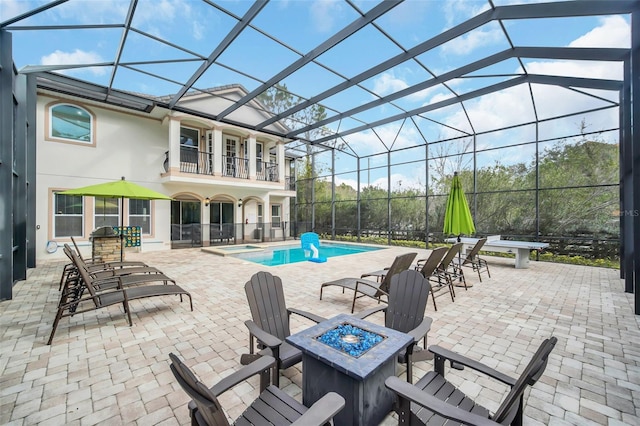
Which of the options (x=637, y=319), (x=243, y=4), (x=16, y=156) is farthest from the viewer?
(x=16, y=156)

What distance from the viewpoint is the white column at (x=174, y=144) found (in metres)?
11.4

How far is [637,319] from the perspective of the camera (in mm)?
4105

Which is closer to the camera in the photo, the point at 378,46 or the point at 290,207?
the point at 378,46

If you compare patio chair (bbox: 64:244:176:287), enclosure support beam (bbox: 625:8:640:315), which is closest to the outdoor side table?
patio chair (bbox: 64:244:176:287)

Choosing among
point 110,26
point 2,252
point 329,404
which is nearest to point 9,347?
point 2,252

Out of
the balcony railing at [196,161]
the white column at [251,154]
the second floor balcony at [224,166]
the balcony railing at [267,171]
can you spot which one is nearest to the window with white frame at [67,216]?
the second floor balcony at [224,166]

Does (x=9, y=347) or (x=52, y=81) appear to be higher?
→ (x=52, y=81)

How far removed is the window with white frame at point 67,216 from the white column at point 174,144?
11.1 feet

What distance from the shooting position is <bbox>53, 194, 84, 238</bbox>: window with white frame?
968 cm

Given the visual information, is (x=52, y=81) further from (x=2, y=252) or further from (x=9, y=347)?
(x=9, y=347)

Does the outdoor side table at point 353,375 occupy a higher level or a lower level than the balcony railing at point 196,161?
lower

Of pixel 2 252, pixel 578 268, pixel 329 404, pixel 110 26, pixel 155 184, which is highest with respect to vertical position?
pixel 110 26

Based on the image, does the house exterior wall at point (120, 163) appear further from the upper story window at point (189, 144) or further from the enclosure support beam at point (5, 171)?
the enclosure support beam at point (5, 171)

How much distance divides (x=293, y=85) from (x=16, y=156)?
7135 mm
